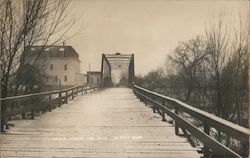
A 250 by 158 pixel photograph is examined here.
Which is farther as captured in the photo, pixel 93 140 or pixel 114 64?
pixel 114 64

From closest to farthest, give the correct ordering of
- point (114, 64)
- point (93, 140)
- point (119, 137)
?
point (93, 140) < point (119, 137) < point (114, 64)

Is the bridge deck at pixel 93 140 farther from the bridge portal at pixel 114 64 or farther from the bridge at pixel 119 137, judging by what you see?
the bridge portal at pixel 114 64

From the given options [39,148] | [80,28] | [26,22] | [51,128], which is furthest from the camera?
[26,22]

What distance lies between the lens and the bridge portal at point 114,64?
41.1 metres

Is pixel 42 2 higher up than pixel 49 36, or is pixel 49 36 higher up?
pixel 42 2

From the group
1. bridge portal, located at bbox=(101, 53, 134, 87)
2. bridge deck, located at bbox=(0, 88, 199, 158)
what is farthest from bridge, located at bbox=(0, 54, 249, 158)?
bridge portal, located at bbox=(101, 53, 134, 87)

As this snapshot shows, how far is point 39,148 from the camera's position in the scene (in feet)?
22.0

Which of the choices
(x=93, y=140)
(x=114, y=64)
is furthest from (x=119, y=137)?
(x=114, y=64)

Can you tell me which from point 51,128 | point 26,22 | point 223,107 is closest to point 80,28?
point 26,22

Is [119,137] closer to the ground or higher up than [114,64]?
closer to the ground

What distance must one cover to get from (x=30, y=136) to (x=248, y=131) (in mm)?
5173

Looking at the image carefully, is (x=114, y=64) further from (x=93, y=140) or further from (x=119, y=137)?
(x=93, y=140)

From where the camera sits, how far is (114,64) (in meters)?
59.1

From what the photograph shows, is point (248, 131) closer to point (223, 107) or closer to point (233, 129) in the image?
point (233, 129)
